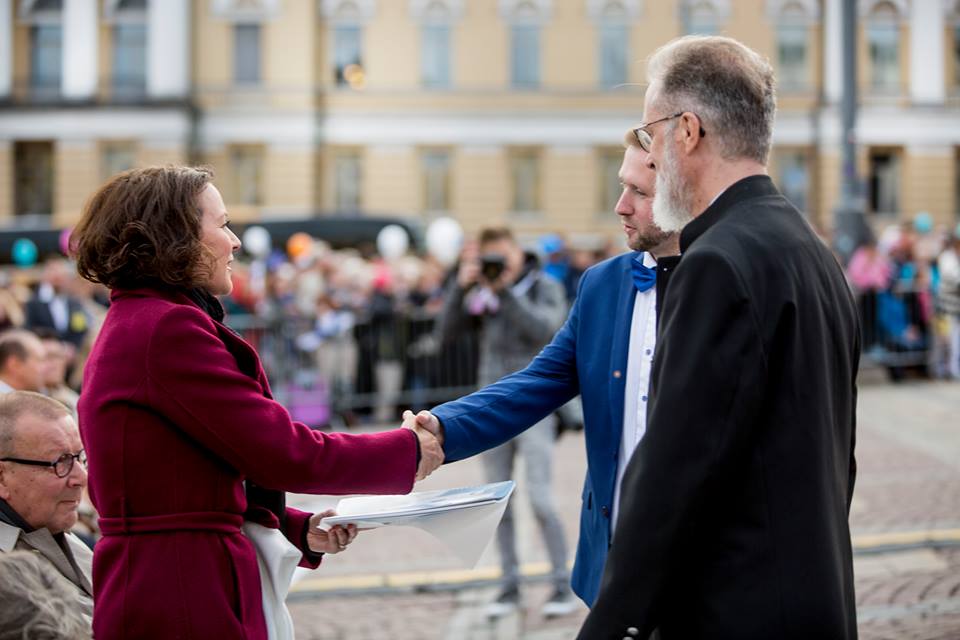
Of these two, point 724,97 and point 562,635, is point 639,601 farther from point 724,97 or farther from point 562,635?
point 562,635

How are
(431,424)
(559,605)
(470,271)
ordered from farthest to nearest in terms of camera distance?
(470,271) → (559,605) → (431,424)

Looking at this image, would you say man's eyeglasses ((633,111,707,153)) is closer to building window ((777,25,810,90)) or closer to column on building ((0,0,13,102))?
building window ((777,25,810,90))

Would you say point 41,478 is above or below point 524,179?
below

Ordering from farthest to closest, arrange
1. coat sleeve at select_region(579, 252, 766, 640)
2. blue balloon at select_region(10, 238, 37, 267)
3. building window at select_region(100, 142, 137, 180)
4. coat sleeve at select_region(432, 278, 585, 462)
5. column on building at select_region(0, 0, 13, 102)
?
1. column on building at select_region(0, 0, 13, 102)
2. building window at select_region(100, 142, 137, 180)
3. blue balloon at select_region(10, 238, 37, 267)
4. coat sleeve at select_region(432, 278, 585, 462)
5. coat sleeve at select_region(579, 252, 766, 640)

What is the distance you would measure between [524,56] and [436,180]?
500 centimetres

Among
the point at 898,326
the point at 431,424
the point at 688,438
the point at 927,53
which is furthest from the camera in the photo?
the point at 927,53

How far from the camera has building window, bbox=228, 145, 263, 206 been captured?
130ft

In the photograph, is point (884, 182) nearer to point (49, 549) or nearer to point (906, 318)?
point (906, 318)

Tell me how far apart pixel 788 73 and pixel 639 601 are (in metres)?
39.6

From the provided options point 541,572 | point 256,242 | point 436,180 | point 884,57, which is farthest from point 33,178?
point 541,572


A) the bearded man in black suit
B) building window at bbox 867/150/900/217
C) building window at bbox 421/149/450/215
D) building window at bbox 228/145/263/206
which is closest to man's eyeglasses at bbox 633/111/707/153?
the bearded man in black suit

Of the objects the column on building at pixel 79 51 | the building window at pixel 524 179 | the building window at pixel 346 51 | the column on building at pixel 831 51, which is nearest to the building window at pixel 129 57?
the column on building at pixel 79 51

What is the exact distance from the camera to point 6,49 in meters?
39.8

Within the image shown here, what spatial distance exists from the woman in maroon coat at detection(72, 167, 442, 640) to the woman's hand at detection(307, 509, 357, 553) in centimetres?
29
